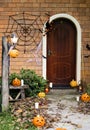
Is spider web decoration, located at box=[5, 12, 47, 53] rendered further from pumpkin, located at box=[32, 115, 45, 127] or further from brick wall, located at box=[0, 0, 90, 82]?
pumpkin, located at box=[32, 115, 45, 127]

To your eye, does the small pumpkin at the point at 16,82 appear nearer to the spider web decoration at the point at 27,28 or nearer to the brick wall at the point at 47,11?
the brick wall at the point at 47,11

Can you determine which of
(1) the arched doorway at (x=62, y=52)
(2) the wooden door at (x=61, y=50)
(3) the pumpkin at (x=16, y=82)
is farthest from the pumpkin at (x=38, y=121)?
(2) the wooden door at (x=61, y=50)

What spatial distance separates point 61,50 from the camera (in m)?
12.6

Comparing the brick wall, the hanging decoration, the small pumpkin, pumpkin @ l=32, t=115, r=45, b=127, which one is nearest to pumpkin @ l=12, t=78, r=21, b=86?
the small pumpkin

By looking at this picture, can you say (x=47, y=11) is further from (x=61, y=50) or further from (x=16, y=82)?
(x=16, y=82)

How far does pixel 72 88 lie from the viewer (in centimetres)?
1259

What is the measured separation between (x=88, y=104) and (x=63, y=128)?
2381 mm

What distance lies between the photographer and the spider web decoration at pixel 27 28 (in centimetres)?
1225

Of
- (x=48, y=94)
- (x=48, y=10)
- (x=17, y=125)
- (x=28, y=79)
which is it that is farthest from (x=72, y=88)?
(x=17, y=125)

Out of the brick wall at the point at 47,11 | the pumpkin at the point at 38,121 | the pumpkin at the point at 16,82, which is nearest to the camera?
the pumpkin at the point at 38,121

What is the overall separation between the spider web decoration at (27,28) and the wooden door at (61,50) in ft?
1.47

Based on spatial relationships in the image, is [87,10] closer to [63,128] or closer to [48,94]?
[48,94]

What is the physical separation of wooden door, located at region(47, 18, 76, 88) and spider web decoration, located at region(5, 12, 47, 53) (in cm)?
45

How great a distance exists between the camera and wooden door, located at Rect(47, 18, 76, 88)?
12609mm
